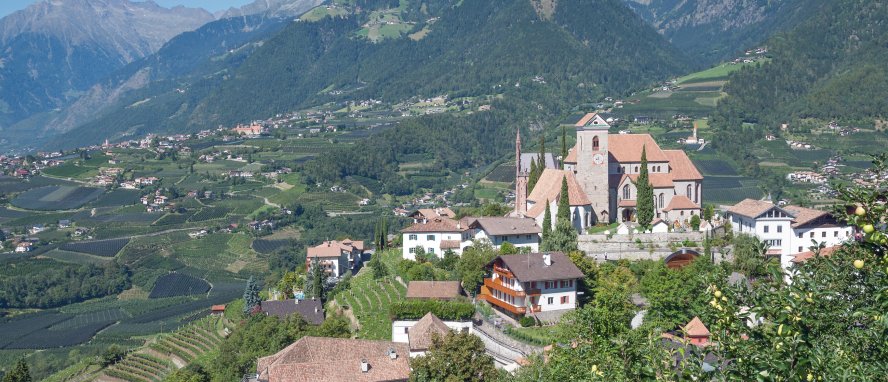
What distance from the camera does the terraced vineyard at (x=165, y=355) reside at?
6233 centimetres

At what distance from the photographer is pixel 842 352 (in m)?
12.8

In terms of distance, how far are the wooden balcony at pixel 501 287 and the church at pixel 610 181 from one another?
8441mm

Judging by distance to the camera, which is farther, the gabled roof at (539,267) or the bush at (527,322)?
the gabled roof at (539,267)

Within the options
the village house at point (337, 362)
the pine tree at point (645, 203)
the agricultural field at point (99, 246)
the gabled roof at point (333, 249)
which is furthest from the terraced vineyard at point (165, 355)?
the agricultural field at point (99, 246)

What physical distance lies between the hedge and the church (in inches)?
511

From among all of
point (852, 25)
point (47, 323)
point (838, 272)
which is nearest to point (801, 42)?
point (852, 25)

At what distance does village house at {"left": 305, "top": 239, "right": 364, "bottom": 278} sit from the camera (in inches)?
3381

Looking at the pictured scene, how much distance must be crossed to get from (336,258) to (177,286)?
29397 mm

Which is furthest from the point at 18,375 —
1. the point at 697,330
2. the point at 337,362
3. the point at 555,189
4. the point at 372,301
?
the point at 697,330

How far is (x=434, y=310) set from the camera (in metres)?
45.9

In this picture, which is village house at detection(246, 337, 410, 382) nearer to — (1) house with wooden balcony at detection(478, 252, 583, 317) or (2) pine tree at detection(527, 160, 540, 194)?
(1) house with wooden balcony at detection(478, 252, 583, 317)

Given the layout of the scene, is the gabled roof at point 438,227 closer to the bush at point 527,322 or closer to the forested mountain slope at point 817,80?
the bush at point 527,322

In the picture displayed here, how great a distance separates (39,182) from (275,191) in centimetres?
5253

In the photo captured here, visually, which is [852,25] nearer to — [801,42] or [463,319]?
[801,42]
